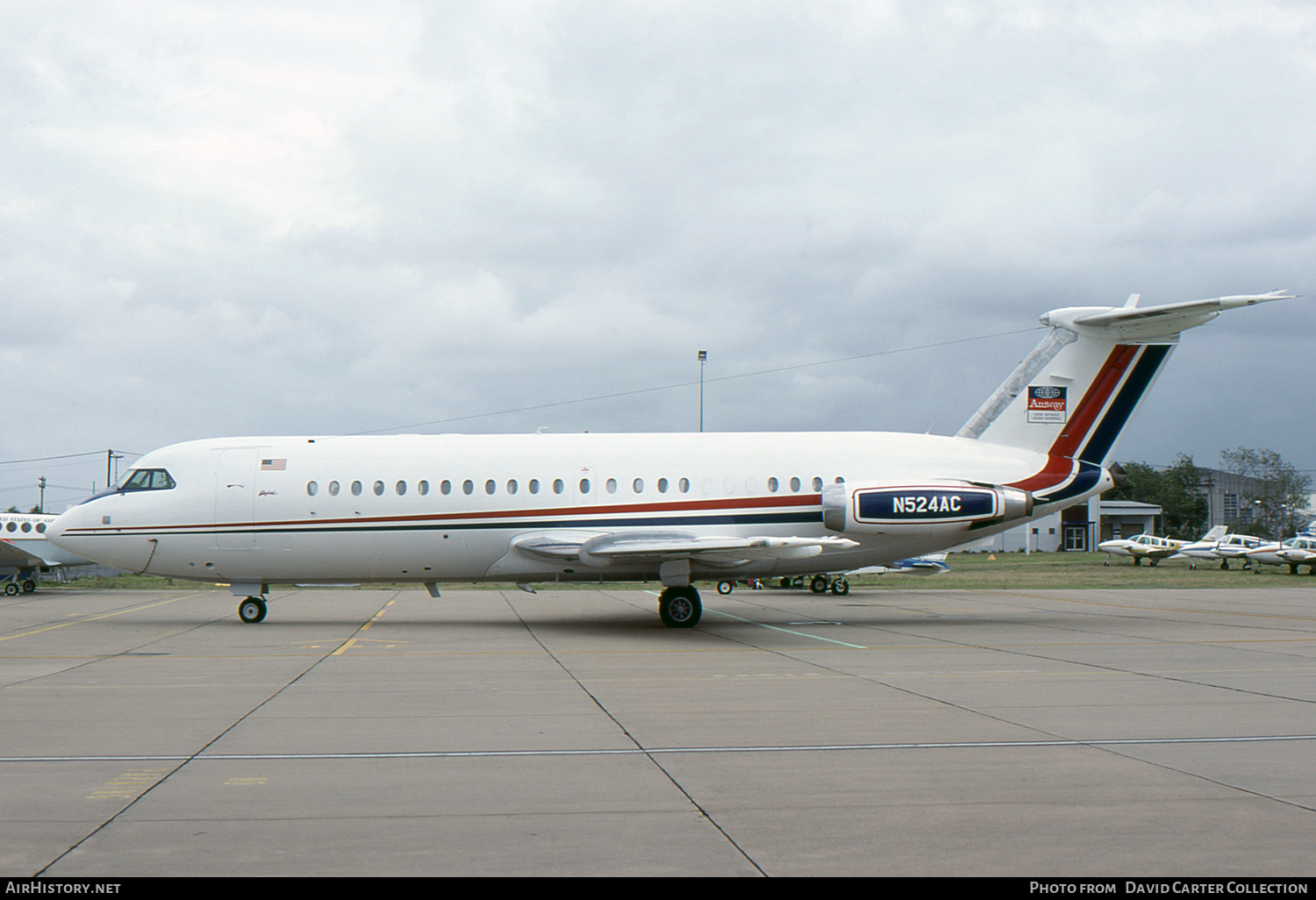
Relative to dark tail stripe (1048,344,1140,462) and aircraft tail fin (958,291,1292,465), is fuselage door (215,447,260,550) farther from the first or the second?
dark tail stripe (1048,344,1140,462)

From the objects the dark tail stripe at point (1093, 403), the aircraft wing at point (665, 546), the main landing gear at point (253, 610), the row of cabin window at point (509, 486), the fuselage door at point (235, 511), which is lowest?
the main landing gear at point (253, 610)

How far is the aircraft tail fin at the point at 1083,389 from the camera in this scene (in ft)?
67.8

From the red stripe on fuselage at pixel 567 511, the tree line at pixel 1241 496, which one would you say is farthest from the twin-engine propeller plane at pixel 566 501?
the tree line at pixel 1241 496

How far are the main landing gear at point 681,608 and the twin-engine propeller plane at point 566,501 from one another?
0.11 feet

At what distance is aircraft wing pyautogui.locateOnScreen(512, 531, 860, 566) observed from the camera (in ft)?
59.3

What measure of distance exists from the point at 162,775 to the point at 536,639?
1048 centimetres

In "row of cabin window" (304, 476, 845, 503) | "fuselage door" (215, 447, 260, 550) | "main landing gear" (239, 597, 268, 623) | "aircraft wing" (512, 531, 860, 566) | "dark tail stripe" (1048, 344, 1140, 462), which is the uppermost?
"dark tail stripe" (1048, 344, 1140, 462)

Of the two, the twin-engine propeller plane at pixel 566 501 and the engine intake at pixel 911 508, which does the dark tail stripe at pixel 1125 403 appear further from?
the engine intake at pixel 911 508

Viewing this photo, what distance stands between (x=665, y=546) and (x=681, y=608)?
1843 mm

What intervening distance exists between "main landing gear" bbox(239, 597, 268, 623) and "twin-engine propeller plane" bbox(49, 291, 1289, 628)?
86 millimetres

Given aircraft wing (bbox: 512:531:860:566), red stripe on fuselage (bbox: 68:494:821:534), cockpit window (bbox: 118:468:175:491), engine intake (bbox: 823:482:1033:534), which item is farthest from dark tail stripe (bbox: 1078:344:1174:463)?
cockpit window (bbox: 118:468:175:491)

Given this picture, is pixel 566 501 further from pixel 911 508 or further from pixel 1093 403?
pixel 1093 403
